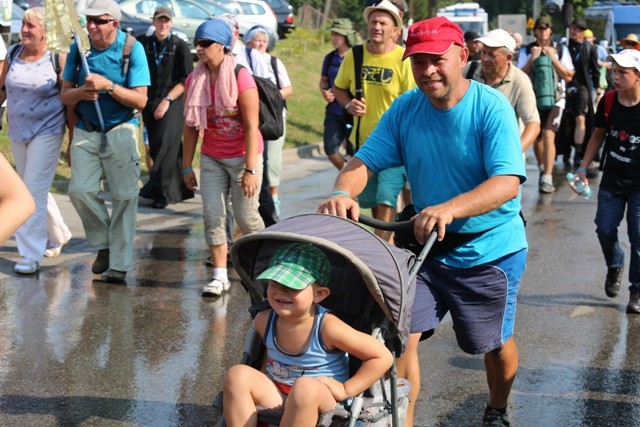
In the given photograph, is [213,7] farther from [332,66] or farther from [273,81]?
[273,81]

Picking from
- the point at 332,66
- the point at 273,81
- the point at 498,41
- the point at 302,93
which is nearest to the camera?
the point at 498,41

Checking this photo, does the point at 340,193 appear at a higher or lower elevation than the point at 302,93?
higher

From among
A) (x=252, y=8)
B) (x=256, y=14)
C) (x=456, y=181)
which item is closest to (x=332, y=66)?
(x=456, y=181)

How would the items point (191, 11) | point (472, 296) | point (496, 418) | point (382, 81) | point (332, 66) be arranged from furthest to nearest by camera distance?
point (191, 11) → point (332, 66) → point (382, 81) → point (496, 418) → point (472, 296)

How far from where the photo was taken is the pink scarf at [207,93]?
318 inches

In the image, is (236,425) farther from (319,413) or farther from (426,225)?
(426,225)

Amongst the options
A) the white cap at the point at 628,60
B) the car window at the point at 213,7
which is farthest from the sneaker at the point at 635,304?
the car window at the point at 213,7

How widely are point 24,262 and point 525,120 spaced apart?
155 inches

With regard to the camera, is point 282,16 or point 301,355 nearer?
point 301,355

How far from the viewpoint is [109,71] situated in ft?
27.4

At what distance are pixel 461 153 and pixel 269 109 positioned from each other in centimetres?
377

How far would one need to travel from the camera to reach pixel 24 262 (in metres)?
8.91

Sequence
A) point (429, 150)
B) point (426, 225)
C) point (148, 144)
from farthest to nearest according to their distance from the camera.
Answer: point (148, 144), point (429, 150), point (426, 225)

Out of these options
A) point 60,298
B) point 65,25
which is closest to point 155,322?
point 60,298
